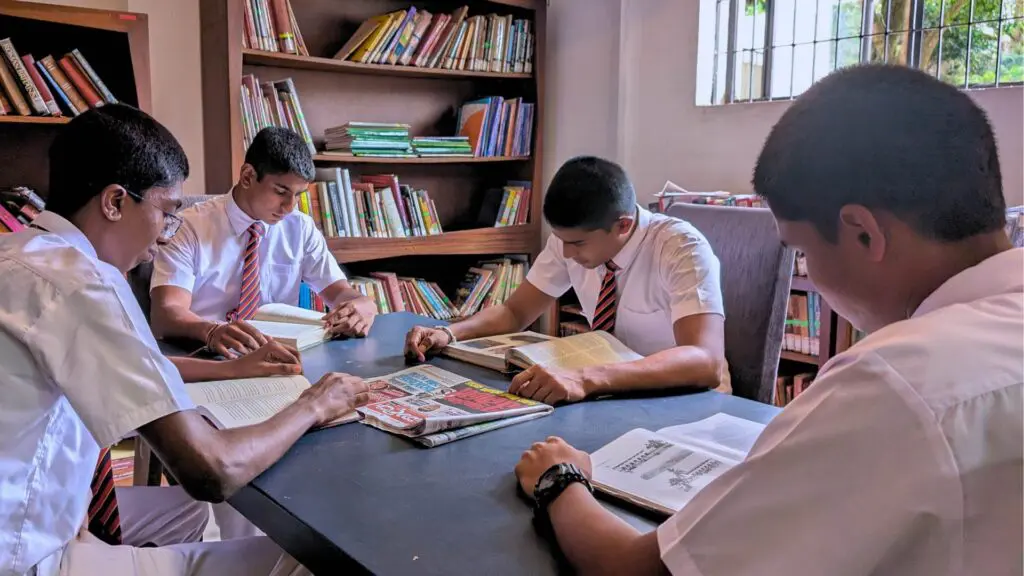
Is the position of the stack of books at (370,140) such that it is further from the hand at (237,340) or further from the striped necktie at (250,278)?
the hand at (237,340)

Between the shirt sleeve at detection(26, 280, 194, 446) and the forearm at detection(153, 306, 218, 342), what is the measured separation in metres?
0.93

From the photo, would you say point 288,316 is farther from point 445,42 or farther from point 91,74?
point 445,42

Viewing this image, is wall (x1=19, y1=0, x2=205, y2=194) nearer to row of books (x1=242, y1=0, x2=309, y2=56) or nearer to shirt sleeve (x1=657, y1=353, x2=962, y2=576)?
row of books (x1=242, y1=0, x2=309, y2=56)

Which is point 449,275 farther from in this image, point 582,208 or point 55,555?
point 55,555

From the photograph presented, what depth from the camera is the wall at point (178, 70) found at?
9.78 ft

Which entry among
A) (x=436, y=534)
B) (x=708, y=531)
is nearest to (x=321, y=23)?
(x=436, y=534)

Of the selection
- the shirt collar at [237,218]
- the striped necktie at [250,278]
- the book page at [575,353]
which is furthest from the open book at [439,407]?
the shirt collar at [237,218]

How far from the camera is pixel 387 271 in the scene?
3.82 m

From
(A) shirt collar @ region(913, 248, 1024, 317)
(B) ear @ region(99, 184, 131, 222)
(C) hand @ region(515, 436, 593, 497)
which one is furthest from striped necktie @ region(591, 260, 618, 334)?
(A) shirt collar @ region(913, 248, 1024, 317)

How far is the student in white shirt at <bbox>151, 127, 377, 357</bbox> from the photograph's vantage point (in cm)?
218

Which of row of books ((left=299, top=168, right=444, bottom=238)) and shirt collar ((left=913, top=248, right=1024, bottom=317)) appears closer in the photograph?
shirt collar ((left=913, top=248, right=1024, bottom=317))

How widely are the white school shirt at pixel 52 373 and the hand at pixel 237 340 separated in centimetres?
73

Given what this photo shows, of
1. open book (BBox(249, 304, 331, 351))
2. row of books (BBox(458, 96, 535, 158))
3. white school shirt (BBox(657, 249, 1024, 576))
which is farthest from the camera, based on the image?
row of books (BBox(458, 96, 535, 158))

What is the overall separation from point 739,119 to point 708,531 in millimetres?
2771
